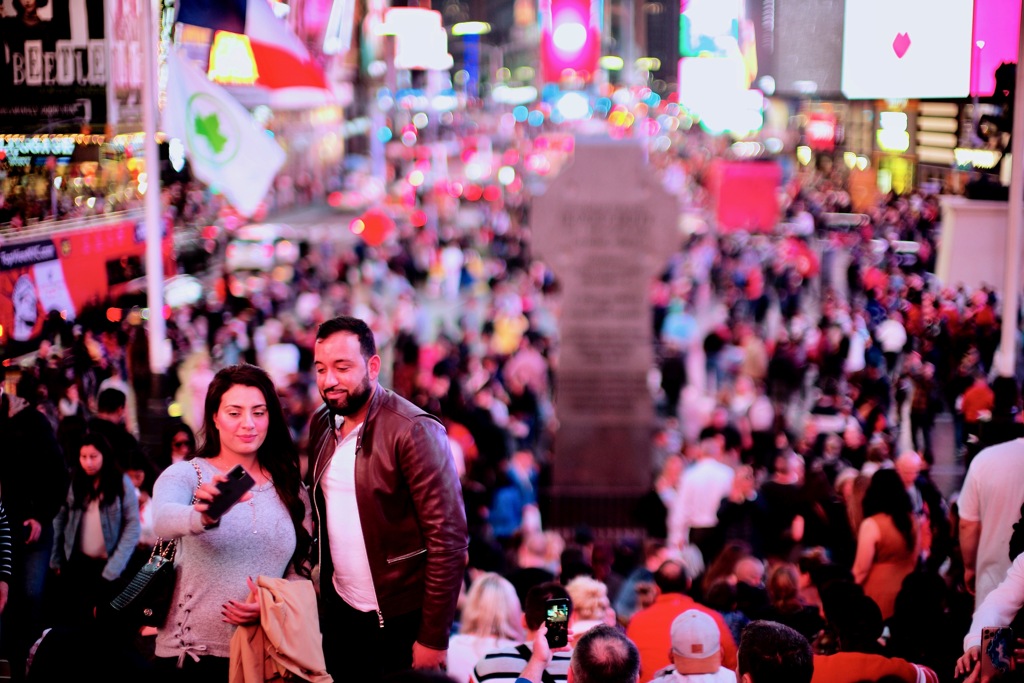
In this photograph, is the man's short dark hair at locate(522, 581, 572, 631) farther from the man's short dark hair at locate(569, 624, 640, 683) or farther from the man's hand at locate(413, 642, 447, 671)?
the man's short dark hair at locate(569, 624, 640, 683)

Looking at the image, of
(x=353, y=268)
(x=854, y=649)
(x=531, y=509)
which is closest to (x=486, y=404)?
(x=531, y=509)

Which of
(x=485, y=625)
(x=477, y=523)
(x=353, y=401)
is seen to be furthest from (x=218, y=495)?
(x=477, y=523)

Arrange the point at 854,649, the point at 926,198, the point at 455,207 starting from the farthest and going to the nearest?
the point at 455,207
the point at 926,198
the point at 854,649

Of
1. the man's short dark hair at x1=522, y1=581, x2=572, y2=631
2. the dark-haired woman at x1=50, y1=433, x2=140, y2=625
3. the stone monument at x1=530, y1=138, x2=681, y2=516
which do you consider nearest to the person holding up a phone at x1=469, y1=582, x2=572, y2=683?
the man's short dark hair at x1=522, y1=581, x2=572, y2=631

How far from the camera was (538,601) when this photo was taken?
5195 mm

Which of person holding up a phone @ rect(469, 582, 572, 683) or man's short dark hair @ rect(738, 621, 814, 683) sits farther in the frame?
person holding up a phone @ rect(469, 582, 572, 683)

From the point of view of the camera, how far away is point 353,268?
1144 inches

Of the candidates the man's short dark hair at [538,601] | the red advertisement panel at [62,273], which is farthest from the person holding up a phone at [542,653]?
the red advertisement panel at [62,273]

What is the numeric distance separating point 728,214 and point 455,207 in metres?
20.4

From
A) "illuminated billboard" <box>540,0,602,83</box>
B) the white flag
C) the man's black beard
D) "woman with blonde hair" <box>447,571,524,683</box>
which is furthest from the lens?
"illuminated billboard" <box>540,0,602,83</box>

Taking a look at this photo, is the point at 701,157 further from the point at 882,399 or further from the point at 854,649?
the point at 854,649

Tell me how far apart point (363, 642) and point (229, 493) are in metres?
0.99

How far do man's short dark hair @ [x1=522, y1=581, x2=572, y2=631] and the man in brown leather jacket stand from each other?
2.84ft

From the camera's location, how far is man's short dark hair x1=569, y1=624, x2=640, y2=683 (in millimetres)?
3902
